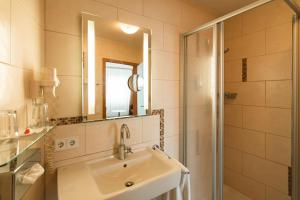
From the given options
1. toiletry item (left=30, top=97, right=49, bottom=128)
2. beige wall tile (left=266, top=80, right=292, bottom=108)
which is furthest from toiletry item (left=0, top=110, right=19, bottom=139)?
beige wall tile (left=266, top=80, right=292, bottom=108)

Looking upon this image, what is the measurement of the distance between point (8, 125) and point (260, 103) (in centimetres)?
205

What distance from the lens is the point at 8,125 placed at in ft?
1.76

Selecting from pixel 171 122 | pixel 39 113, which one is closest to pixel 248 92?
pixel 171 122

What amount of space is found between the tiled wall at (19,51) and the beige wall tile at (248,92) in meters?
1.97

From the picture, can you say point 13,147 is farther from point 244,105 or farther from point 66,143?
point 244,105

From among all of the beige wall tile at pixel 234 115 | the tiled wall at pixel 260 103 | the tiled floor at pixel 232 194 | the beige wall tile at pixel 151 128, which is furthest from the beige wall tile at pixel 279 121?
the beige wall tile at pixel 151 128

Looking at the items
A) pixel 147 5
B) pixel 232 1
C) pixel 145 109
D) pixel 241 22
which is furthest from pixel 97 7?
pixel 241 22

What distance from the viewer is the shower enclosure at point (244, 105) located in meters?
1.36

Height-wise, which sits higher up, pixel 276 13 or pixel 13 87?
pixel 276 13

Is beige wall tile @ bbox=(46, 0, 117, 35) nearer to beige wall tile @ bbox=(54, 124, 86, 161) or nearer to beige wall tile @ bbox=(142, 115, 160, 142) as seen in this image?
beige wall tile @ bbox=(54, 124, 86, 161)

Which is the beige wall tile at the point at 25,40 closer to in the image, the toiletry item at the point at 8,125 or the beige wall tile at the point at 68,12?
the beige wall tile at the point at 68,12

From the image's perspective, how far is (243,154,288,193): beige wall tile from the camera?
151 cm

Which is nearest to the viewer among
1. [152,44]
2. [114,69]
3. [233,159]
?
[114,69]

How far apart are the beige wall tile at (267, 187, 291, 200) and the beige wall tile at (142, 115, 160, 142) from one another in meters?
1.33
